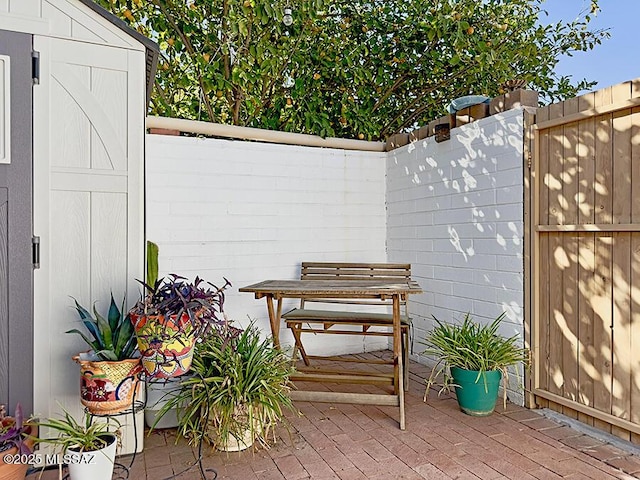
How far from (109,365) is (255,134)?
268 cm

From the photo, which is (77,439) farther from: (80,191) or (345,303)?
(345,303)

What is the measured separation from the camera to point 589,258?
9.62 ft

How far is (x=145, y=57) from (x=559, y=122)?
2596mm

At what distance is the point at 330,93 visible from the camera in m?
5.54

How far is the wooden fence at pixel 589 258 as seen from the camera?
8.75ft

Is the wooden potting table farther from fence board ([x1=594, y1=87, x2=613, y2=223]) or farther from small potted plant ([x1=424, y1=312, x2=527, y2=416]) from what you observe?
fence board ([x1=594, y1=87, x2=613, y2=223])

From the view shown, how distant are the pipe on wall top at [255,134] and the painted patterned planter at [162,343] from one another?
7.45 ft

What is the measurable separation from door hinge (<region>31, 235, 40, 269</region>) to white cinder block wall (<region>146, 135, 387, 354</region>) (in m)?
1.43

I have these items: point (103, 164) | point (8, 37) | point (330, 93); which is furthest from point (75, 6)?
point (330, 93)

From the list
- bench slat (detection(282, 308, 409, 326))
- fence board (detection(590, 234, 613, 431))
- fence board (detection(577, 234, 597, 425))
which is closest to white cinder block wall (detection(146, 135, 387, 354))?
bench slat (detection(282, 308, 409, 326))

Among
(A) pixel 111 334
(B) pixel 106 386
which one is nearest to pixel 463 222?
(A) pixel 111 334

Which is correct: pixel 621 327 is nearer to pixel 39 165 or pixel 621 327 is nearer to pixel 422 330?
pixel 422 330

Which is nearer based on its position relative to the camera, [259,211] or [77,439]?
[77,439]

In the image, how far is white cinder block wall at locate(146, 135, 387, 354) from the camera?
4.04m
